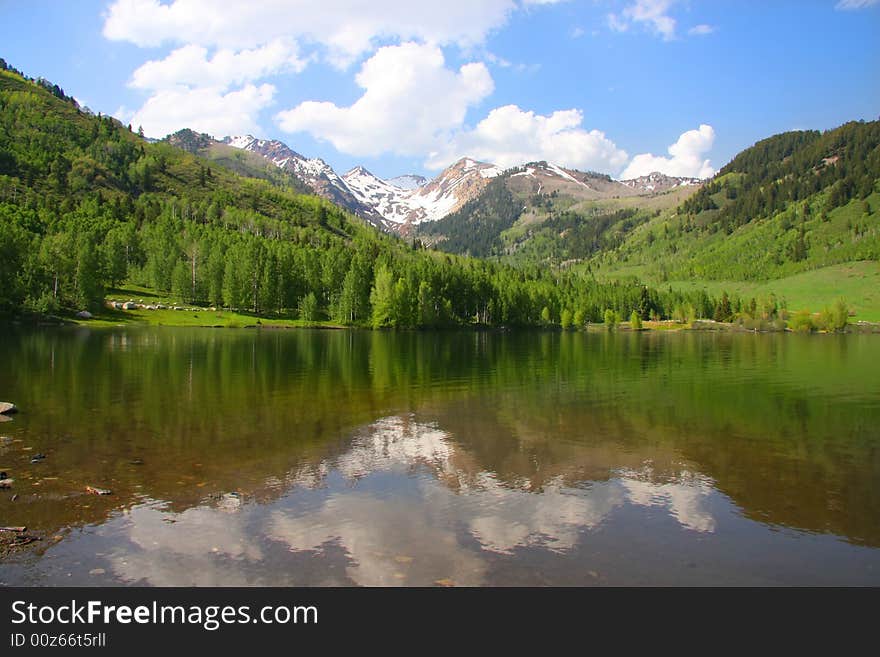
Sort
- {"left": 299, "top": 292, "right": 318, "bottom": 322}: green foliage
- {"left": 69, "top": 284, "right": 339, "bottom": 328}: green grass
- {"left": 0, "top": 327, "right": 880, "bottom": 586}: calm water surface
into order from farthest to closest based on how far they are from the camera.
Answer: {"left": 299, "top": 292, "right": 318, "bottom": 322}: green foliage < {"left": 69, "top": 284, "right": 339, "bottom": 328}: green grass < {"left": 0, "top": 327, "right": 880, "bottom": 586}: calm water surface

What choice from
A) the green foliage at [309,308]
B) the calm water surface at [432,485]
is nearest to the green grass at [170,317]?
the green foliage at [309,308]

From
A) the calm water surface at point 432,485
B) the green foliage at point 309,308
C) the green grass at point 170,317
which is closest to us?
the calm water surface at point 432,485

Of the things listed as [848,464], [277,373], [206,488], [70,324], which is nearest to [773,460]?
[848,464]

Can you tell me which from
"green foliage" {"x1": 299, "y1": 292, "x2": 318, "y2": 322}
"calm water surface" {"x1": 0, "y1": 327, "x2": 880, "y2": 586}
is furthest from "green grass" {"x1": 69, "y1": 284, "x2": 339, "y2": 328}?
"calm water surface" {"x1": 0, "y1": 327, "x2": 880, "y2": 586}

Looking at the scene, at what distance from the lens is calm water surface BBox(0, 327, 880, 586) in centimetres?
1596

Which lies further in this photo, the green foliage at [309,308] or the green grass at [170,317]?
the green foliage at [309,308]

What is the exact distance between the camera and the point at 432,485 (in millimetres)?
23719

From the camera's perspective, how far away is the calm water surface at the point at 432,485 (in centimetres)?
1596

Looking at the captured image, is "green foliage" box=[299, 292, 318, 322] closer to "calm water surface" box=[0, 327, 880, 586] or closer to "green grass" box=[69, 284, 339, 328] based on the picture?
"green grass" box=[69, 284, 339, 328]

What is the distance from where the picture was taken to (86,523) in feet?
60.0

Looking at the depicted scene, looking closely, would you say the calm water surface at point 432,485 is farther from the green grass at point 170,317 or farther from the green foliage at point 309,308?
the green foliage at point 309,308

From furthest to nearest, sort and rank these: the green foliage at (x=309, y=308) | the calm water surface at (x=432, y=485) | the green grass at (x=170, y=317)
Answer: the green foliage at (x=309, y=308) < the green grass at (x=170, y=317) < the calm water surface at (x=432, y=485)

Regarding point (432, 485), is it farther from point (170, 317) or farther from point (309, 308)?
point (309, 308)
